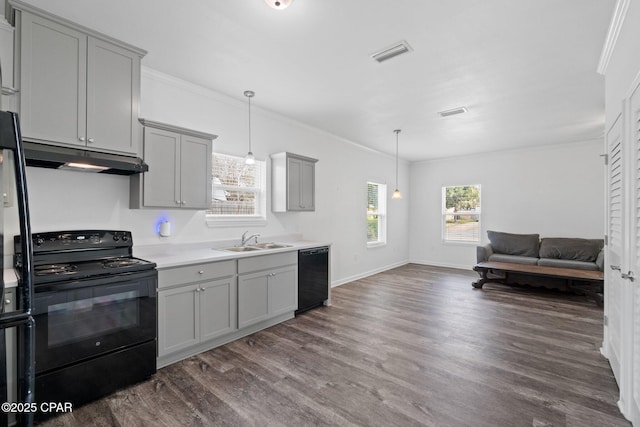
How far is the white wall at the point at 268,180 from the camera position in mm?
2586

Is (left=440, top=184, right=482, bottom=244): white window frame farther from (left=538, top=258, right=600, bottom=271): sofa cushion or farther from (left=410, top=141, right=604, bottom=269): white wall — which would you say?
(left=538, top=258, right=600, bottom=271): sofa cushion

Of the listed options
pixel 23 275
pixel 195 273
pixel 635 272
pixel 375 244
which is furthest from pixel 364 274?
pixel 23 275

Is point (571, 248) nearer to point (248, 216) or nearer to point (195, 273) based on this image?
point (248, 216)

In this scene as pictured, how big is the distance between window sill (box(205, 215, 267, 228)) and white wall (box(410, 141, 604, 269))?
5.05m

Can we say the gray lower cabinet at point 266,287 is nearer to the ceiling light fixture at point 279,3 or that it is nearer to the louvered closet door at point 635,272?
the ceiling light fixture at point 279,3

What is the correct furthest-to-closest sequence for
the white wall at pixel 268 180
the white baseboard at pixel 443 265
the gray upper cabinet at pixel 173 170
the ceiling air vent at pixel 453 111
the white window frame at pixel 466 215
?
the white baseboard at pixel 443 265, the white window frame at pixel 466 215, the ceiling air vent at pixel 453 111, the gray upper cabinet at pixel 173 170, the white wall at pixel 268 180

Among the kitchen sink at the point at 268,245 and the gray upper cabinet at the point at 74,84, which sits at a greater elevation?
the gray upper cabinet at the point at 74,84

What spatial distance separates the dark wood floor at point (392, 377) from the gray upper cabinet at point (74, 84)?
1.95 meters

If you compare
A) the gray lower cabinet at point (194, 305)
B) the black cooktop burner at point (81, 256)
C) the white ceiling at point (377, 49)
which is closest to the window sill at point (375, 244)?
the white ceiling at point (377, 49)

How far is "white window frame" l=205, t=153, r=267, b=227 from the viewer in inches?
145

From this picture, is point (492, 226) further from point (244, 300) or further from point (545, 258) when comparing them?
point (244, 300)

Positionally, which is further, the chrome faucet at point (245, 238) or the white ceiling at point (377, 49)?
the chrome faucet at point (245, 238)

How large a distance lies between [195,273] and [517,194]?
666 cm

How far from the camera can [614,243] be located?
2.46m
